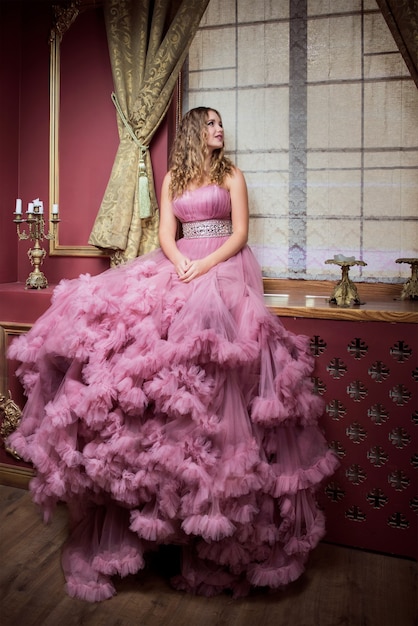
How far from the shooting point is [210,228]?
101 inches

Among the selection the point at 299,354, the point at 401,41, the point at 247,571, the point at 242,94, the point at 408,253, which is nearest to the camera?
the point at 247,571

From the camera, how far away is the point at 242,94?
3.01m

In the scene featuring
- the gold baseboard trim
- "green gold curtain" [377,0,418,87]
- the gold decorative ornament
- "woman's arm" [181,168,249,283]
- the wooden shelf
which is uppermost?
"green gold curtain" [377,0,418,87]

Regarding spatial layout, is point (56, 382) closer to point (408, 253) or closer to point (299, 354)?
point (299, 354)

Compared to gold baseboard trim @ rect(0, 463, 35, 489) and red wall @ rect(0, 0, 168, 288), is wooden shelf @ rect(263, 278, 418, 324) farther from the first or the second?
gold baseboard trim @ rect(0, 463, 35, 489)

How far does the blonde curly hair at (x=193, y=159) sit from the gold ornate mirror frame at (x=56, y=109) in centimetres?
77

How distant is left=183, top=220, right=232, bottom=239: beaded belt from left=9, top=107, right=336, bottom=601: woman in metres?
0.39

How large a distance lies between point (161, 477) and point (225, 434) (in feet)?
0.83

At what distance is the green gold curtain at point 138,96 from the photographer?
112 inches

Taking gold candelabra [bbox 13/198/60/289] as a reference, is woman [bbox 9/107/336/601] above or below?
below

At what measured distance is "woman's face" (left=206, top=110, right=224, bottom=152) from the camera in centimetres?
257

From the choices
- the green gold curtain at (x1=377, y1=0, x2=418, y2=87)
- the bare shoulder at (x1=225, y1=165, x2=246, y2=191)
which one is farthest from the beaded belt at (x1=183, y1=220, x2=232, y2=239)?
the green gold curtain at (x1=377, y1=0, x2=418, y2=87)

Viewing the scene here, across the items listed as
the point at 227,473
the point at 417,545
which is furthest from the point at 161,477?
the point at 417,545

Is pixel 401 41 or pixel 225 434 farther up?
pixel 401 41
